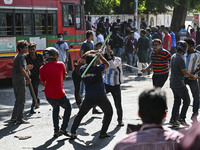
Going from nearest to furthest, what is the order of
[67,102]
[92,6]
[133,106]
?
[67,102], [133,106], [92,6]

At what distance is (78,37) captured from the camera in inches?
616

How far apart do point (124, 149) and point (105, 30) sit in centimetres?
1885

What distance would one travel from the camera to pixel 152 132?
239 centimetres

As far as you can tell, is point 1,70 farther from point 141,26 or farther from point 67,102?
point 141,26

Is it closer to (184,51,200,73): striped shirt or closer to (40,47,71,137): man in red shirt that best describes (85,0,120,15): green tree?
(184,51,200,73): striped shirt

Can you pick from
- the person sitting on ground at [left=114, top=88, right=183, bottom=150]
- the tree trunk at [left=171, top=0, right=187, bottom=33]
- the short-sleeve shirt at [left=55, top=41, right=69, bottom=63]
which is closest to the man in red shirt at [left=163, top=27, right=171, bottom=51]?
the short-sleeve shirt at [left=55, top=41, right=69, bottom=63]

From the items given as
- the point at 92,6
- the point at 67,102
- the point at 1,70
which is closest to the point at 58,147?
the point at 67,102

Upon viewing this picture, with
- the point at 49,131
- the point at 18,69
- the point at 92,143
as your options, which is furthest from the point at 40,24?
the point at 92,143

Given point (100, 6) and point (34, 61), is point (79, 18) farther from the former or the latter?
point (100, 6)

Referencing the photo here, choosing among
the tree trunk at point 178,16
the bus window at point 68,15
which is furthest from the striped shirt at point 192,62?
the tree trunk at point 178,16

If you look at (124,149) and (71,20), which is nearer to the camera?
(124,149)

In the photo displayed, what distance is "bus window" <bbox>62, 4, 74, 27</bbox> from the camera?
1508 centimetres

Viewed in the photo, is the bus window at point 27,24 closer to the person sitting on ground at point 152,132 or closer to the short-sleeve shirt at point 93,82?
the short-sleeve shirt at point 93,82

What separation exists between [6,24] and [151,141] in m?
11.2
